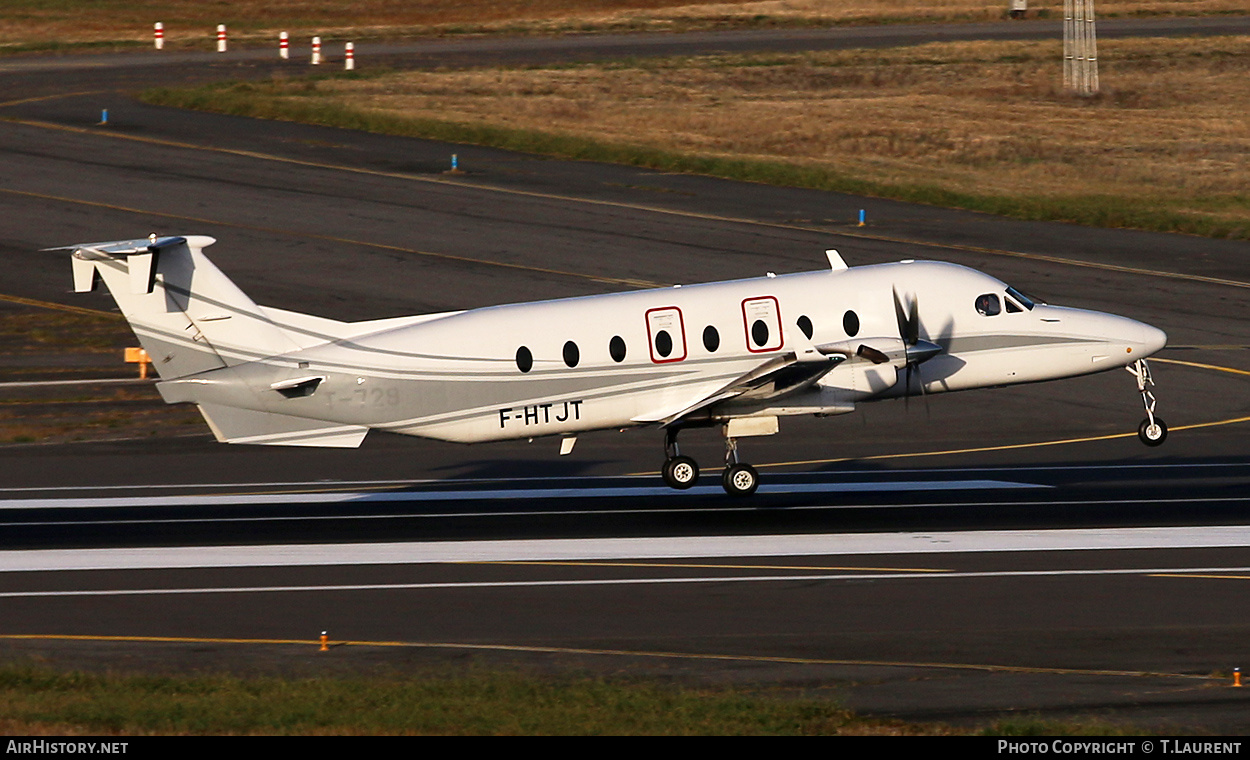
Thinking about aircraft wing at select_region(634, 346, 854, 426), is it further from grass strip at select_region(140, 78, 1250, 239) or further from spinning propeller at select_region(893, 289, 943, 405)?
grass strip at select_region(140, 78, 1250, 239)

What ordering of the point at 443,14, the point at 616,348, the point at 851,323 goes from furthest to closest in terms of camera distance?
the point at 443,14
the point at 851,323
the point at 616,348

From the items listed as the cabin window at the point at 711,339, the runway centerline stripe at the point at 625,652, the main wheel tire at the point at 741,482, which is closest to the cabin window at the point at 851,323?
the cabin window at the point at 711,339

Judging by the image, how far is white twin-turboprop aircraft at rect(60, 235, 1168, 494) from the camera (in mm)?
25844

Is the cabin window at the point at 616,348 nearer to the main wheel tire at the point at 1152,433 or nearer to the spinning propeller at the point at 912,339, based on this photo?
the spinning propeller at the point at 912,339

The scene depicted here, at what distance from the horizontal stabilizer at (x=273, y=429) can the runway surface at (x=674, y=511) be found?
4.88 ft

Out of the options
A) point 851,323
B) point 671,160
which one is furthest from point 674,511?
point 671,160

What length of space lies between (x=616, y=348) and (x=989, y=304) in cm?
672

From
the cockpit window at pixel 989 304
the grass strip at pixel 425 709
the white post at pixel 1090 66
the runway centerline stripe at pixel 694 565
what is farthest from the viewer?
the white post at pixel 1090 66

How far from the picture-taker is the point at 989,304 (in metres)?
28.3

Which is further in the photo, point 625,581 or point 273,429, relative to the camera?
point 273,429

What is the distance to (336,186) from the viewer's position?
54000 mm

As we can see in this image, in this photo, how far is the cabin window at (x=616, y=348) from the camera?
2681 cm

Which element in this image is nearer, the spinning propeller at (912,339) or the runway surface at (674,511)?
the runway surface at (674,511)

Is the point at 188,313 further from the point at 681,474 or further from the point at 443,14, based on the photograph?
the point at 443,14
